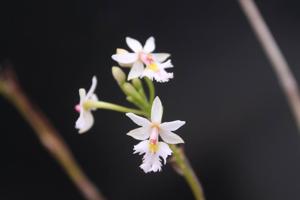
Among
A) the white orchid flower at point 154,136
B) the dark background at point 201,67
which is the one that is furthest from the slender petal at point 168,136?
the dark background at point 201,67

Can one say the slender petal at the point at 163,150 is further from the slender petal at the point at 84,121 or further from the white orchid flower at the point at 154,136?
the slender petal at the point at 84,121

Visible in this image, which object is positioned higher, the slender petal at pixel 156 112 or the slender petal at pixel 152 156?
the slender petal at pixel 156 112

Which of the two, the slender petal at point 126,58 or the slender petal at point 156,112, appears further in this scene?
the slender petal at point 126,58

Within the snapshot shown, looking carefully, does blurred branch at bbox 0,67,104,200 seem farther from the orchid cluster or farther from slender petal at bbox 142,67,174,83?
slender petal at bbox 142,67,174,83

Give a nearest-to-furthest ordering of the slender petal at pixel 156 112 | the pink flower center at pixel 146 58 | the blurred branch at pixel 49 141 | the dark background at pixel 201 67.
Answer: the slender petal at pixel 156 112 → the pink flower center at pixel 146 58 → the blurred branch at pixel 49 141 → the dark background at pixel 201 67

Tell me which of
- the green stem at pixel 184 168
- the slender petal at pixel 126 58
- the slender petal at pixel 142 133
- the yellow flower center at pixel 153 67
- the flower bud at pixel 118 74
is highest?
the slender petal at pixel 126 58

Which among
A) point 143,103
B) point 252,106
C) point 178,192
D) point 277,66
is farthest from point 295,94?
point 178,192

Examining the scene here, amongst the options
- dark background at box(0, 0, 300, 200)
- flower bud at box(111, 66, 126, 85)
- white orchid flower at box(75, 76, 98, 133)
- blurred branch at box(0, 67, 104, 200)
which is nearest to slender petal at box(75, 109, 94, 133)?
white orchid flower at box(75, 76, 98, 133)

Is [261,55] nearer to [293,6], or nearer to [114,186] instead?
[293,6]
